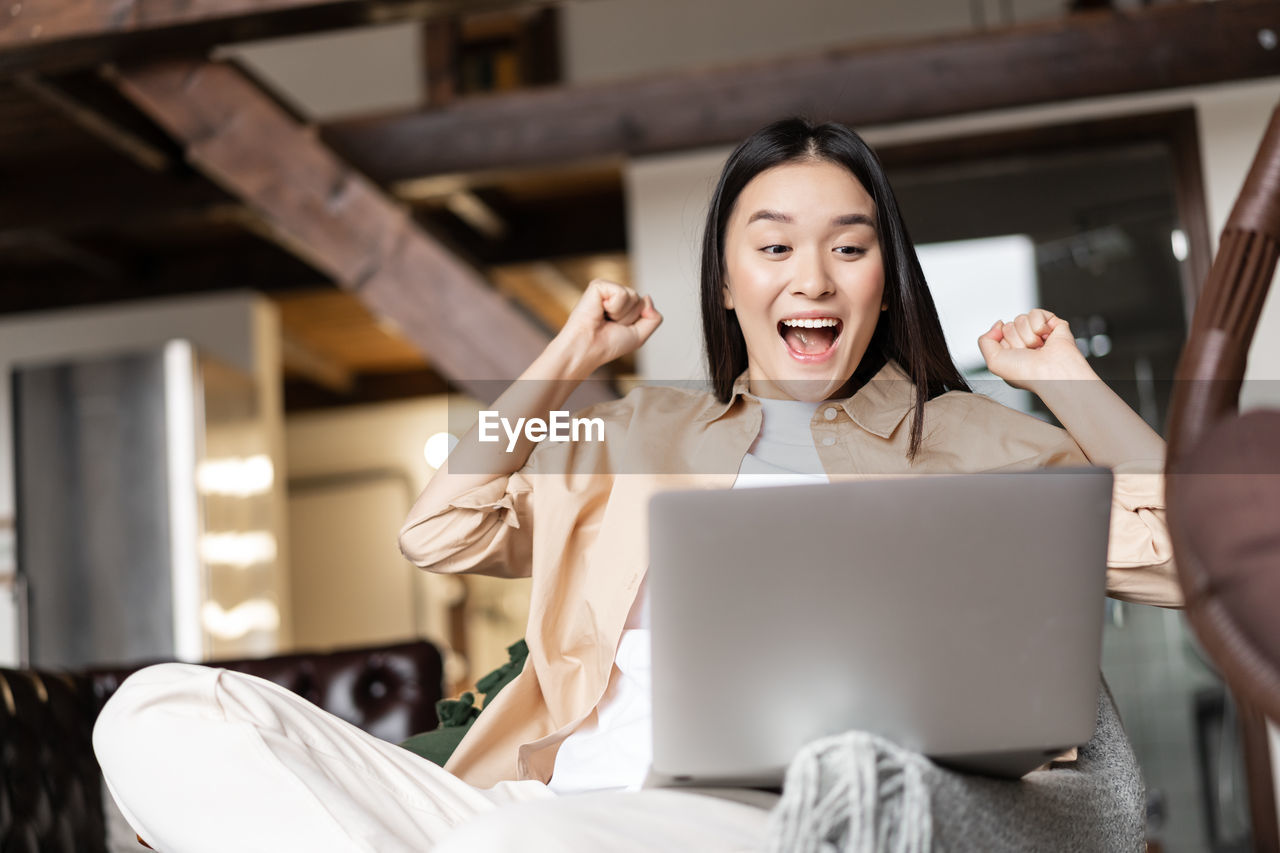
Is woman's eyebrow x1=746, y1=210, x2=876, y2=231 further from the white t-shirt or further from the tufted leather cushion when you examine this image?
the tufted leather cushion

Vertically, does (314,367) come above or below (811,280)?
above

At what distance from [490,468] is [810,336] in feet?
1.44

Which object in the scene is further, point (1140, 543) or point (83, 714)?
point (83, 714)

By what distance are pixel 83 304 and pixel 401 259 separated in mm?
3404

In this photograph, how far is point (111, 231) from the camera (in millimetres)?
5527

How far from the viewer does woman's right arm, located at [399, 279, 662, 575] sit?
5.05ft

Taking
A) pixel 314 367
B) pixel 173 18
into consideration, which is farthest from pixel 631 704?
pixel 314 367

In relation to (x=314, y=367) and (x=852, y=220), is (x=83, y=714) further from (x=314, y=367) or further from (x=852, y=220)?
(x=314, y=367)

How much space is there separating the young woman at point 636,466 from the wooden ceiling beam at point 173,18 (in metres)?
1.56

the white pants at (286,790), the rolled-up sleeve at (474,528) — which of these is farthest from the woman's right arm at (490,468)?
the white pants at (286,790)

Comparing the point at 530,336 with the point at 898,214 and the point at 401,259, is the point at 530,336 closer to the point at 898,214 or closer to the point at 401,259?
the point at 401,259

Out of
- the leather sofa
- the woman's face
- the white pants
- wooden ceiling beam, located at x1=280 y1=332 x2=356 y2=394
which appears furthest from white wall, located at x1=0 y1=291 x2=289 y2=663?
the white pants

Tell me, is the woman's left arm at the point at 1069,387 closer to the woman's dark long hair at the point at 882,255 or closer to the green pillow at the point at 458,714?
the woman's dark long hair at the point at 882,255

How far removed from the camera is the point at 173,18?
302 centimetres
